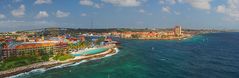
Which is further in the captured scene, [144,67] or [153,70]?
[144,67]

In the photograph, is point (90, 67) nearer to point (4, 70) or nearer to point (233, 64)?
point (4, 70)

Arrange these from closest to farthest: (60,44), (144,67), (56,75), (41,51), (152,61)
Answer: (56,75), (144,67), (152,61), (41,51), (60,44)

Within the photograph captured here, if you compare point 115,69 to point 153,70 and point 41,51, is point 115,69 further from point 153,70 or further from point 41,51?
point 41,51

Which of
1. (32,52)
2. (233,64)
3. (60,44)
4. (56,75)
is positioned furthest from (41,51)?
(233,64)

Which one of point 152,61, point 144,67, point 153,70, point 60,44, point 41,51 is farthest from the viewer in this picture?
point 60,44

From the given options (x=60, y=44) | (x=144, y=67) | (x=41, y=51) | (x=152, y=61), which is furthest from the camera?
(x=60, y=44)

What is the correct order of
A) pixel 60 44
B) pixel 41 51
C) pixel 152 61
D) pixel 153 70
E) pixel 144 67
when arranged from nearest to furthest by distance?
pixel 153 70, pixel 144 67, pixel 152 61, pixel 41 51, pixel 60 44

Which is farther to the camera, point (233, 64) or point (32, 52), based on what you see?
point (32, 52)

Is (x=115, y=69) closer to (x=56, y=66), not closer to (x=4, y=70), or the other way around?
(x=56, y=66)

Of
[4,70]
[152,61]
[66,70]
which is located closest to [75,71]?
[66,70]
